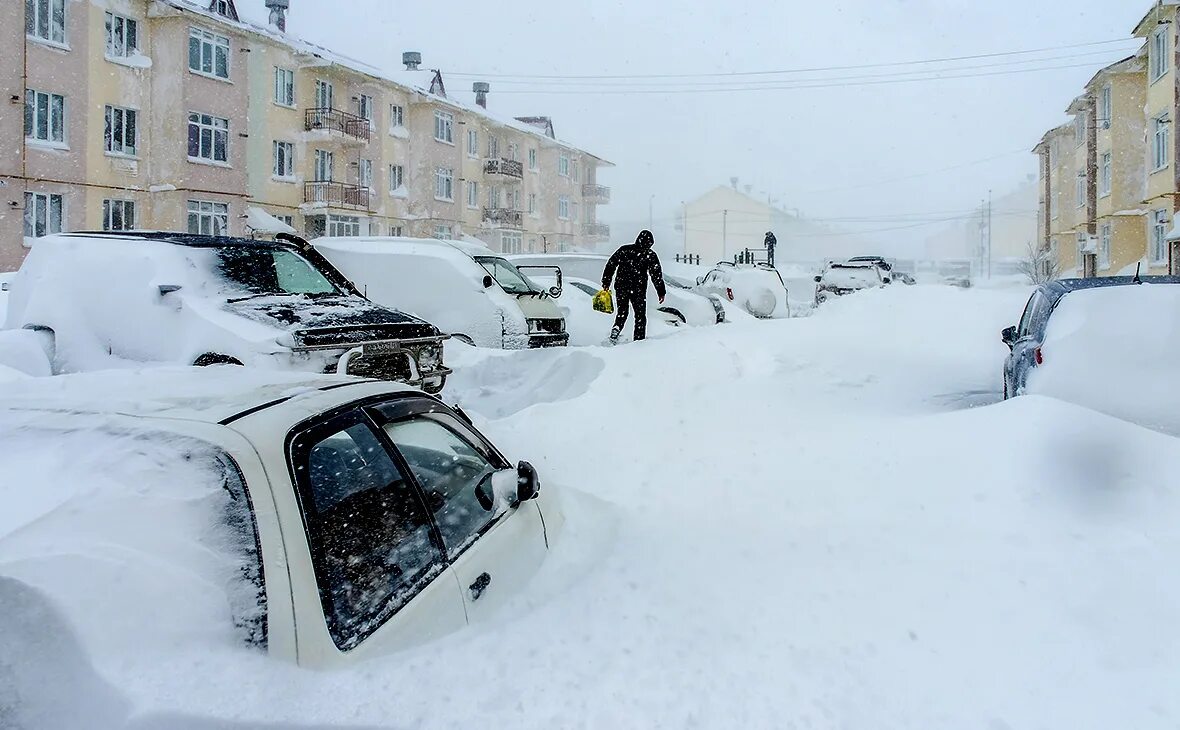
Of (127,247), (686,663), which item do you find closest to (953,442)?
(686,663)

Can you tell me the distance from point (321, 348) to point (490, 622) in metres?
4.23

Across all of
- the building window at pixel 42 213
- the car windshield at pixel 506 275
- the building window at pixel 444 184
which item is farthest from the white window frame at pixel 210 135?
the car windshield at pixel 506 275

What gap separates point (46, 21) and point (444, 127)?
2155cm

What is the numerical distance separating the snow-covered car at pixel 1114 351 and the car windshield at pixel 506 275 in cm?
744

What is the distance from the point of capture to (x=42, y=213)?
79.4 feet

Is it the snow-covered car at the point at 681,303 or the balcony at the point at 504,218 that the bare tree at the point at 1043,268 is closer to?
the balcony at the point at 504,218

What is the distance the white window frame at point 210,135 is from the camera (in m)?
28.3

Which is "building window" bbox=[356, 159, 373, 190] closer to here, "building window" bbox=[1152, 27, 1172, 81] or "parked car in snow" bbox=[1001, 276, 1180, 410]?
"building window" bbox=[1152, 27, 1172, 81]

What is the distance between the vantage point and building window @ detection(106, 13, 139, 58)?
85.2ft

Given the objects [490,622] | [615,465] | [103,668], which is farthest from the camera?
[615,465]

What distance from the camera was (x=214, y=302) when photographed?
7.24 metres

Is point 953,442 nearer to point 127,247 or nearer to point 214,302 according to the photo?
point 214,302

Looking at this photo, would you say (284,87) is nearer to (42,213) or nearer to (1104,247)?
(42,213)

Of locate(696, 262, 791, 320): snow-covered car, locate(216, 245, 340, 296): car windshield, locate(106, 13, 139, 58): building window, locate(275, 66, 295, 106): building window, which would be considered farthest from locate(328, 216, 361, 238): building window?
locate(216, 245, 340, 296): car windshield
